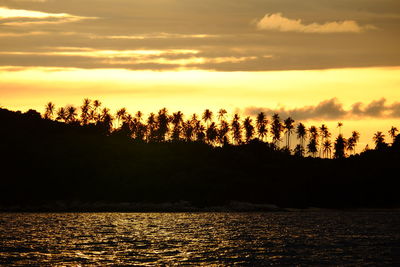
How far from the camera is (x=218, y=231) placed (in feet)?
276

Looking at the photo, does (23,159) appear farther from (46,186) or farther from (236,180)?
(236,180)

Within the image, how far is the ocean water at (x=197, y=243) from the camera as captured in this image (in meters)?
52.3

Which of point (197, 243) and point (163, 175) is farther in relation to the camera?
point (163, 175)

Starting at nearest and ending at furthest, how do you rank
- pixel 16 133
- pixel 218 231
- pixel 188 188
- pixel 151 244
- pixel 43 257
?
pixel 43 257 → pixel 151 244 → pixel 218 231 → pixel 188 188 → pixel 16 133

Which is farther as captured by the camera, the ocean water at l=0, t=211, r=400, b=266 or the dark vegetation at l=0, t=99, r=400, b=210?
the dark vegetation at l=0, t=99, r=400, b=210

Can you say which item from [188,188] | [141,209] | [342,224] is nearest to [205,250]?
[342,224]

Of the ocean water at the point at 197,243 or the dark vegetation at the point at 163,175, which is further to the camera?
the dark vegetation at the point at 163,175

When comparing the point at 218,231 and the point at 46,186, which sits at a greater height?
the point at 46,186

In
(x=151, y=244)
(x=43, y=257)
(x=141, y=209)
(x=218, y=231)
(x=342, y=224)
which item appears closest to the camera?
(x=43, y=257)

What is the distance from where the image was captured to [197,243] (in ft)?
222

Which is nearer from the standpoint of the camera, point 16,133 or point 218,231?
point 218,231

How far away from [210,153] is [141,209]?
173 ft

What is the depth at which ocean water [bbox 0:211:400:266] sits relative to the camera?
2061 inches


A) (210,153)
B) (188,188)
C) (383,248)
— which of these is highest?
(210,153)
